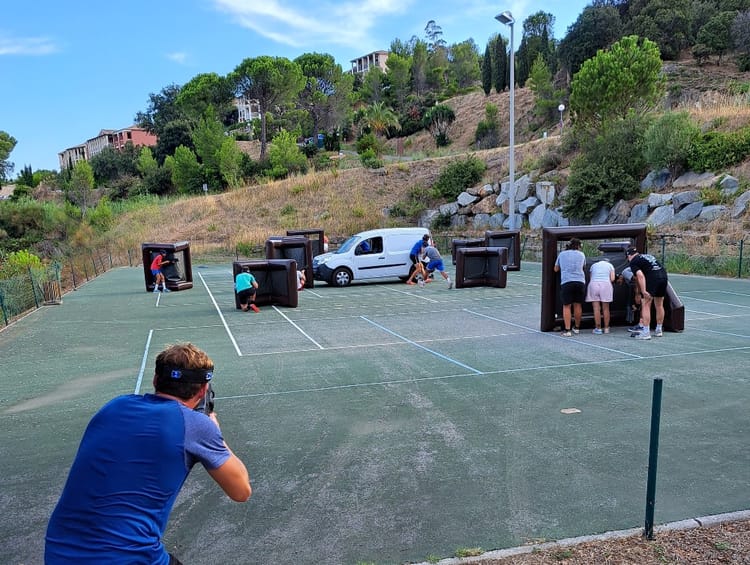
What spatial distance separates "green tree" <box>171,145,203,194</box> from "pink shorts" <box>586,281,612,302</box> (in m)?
57.6

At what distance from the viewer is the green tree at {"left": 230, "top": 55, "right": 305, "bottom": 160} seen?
59594 mm

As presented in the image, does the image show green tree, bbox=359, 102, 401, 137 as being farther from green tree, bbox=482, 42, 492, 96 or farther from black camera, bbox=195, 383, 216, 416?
black camera, bbox=195, 383, 216, 416

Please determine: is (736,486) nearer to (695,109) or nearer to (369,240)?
(369,240)

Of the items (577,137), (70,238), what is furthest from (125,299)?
(70,238)

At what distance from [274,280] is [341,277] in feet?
15.2

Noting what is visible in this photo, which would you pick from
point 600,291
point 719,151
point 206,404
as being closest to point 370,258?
point 600,291

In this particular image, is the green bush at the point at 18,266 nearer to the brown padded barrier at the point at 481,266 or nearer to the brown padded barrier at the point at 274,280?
the brown padded barrier at the point at 274,280

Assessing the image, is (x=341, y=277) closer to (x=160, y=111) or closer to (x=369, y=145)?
(x=369, y=145)

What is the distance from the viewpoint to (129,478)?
2.21m

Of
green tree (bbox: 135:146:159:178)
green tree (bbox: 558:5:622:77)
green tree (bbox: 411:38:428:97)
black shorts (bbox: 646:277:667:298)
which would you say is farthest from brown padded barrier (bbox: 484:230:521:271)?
green tree (bbox: 411:38:428:97)

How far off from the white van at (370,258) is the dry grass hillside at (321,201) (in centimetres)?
1881

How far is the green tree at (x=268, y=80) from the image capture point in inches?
2346

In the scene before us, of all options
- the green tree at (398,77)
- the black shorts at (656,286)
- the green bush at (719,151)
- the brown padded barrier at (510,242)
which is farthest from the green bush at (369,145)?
the black shorts at (656,286)

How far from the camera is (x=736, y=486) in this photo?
445 cm
